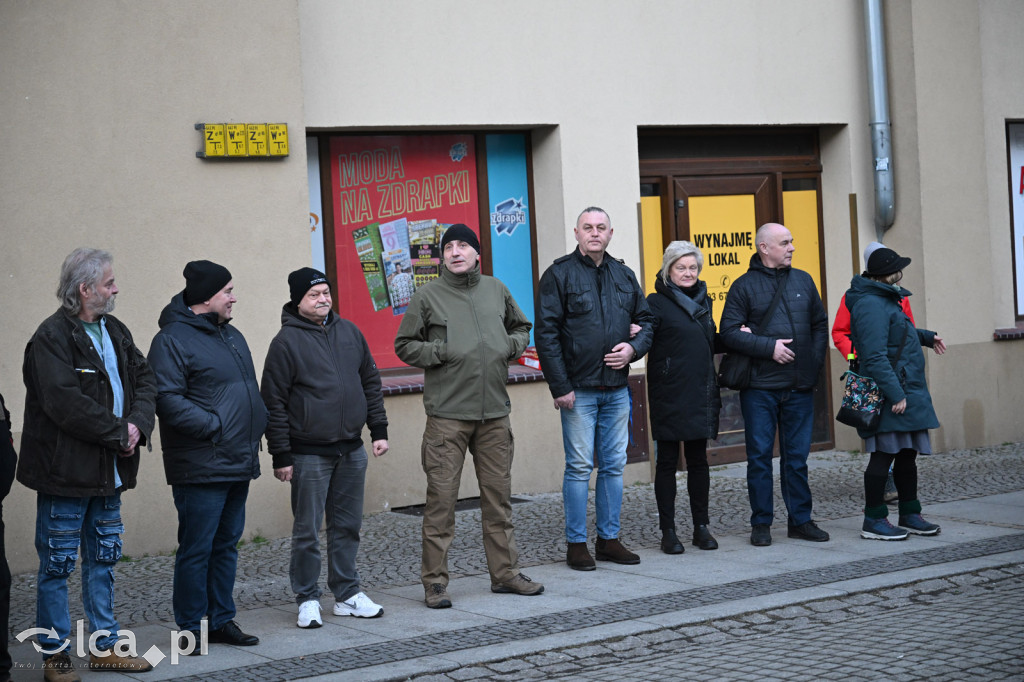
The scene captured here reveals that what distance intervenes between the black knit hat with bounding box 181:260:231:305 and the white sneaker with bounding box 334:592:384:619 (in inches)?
68.4

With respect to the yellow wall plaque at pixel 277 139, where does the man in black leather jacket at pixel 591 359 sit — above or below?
below

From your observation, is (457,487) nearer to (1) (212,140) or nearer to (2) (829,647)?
(2) (829,647)

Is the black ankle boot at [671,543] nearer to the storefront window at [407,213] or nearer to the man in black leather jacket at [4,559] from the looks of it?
the storefront window at [407,213]

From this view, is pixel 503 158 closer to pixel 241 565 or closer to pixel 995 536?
pixel 241 565

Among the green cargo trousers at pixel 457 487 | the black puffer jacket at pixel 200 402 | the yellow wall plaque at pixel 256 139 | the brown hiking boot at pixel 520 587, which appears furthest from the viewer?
the yellow wall plaque at pixel 256 139

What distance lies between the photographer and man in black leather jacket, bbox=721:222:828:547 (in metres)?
7.93

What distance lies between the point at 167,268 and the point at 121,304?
0.39 metres

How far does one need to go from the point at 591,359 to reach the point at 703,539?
149cm

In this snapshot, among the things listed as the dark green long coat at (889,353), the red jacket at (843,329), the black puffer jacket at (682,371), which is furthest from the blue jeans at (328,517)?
A: the red jacket at (843,329)

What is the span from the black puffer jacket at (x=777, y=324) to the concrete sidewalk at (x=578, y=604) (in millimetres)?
1082

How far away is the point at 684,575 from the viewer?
7.16m

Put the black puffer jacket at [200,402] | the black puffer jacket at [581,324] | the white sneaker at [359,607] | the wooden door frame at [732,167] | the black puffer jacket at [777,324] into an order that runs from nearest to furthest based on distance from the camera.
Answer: the black puffer jacket at [200,402] < the white sneaker at [359,607] < the black puffer jacket at [581,324] < the black puffer jacket at [777,324] < the wooden door frame at [732,167]

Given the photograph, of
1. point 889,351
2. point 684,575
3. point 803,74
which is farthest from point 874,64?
point 684,575

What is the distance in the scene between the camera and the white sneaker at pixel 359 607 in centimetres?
643
